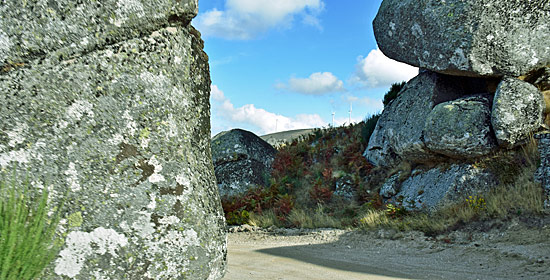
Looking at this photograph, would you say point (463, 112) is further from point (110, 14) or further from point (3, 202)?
point (3, 202)

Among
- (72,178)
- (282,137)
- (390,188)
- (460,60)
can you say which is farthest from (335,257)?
(282,137)

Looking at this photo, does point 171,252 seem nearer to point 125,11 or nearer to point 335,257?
point 125,11

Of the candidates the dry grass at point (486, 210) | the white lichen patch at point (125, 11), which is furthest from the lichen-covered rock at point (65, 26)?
the dry grass at point (486, 210)

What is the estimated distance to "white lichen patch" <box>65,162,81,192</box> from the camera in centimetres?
329

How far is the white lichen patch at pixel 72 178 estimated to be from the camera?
10.8ft

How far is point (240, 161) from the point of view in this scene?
1627 cm

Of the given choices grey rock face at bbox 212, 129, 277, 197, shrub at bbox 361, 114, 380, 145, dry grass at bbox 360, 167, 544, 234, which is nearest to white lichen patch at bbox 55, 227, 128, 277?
dry grass at bbox 360, 167, 544, 234

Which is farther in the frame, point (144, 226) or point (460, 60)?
point (460, 60)

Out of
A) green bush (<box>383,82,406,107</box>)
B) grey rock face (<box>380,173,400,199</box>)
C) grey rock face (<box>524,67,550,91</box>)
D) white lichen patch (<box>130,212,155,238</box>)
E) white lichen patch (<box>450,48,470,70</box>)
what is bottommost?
white lichen patch (<box>130,212,155,238</box>)

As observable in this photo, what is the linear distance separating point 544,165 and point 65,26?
9.74 m

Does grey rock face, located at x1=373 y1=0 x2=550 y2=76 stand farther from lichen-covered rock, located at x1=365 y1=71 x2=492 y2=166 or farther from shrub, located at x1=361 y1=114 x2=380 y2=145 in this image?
shrub, located at x1=361 y1=114 x2=380 y2=145

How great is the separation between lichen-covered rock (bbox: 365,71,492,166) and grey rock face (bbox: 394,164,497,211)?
717 millimetres

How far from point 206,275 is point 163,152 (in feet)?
3.58

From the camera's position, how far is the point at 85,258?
10.6 ft
